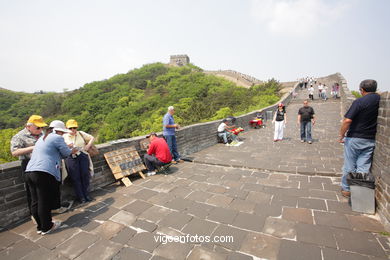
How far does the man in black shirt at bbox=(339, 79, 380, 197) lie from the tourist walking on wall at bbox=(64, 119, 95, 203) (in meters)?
4.74

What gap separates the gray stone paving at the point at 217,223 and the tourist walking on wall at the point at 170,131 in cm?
129

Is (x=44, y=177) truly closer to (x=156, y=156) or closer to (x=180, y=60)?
(x=156, y=156)

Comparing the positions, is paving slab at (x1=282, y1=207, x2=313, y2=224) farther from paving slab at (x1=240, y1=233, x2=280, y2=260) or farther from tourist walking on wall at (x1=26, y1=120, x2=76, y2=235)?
tourist walking on wall at (x1=26, y1=120, x2=76, y2=235)

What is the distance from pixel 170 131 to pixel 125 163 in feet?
5.43

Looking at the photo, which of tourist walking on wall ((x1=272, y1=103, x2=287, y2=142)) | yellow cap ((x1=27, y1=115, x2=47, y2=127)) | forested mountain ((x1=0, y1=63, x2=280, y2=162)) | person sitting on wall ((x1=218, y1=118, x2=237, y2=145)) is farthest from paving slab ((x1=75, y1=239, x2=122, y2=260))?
forested mountain ((x1=0, y1=63, x2=280, y2=162))

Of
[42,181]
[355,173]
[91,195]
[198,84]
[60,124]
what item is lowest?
[91,195]

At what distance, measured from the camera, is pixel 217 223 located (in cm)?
280

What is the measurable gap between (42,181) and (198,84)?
1964 inches

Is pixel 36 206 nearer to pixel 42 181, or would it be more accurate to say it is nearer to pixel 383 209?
pixel 42 181

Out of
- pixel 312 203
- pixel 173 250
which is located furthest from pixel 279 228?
pixel 173 250

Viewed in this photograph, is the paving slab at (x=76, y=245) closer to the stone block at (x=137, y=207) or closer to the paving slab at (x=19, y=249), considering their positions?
the paving slab at (x=19, y=249)

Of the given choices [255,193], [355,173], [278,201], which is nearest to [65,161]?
[255,193]

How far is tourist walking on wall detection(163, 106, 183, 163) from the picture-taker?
5.68m

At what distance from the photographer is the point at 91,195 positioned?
3.95 metres
